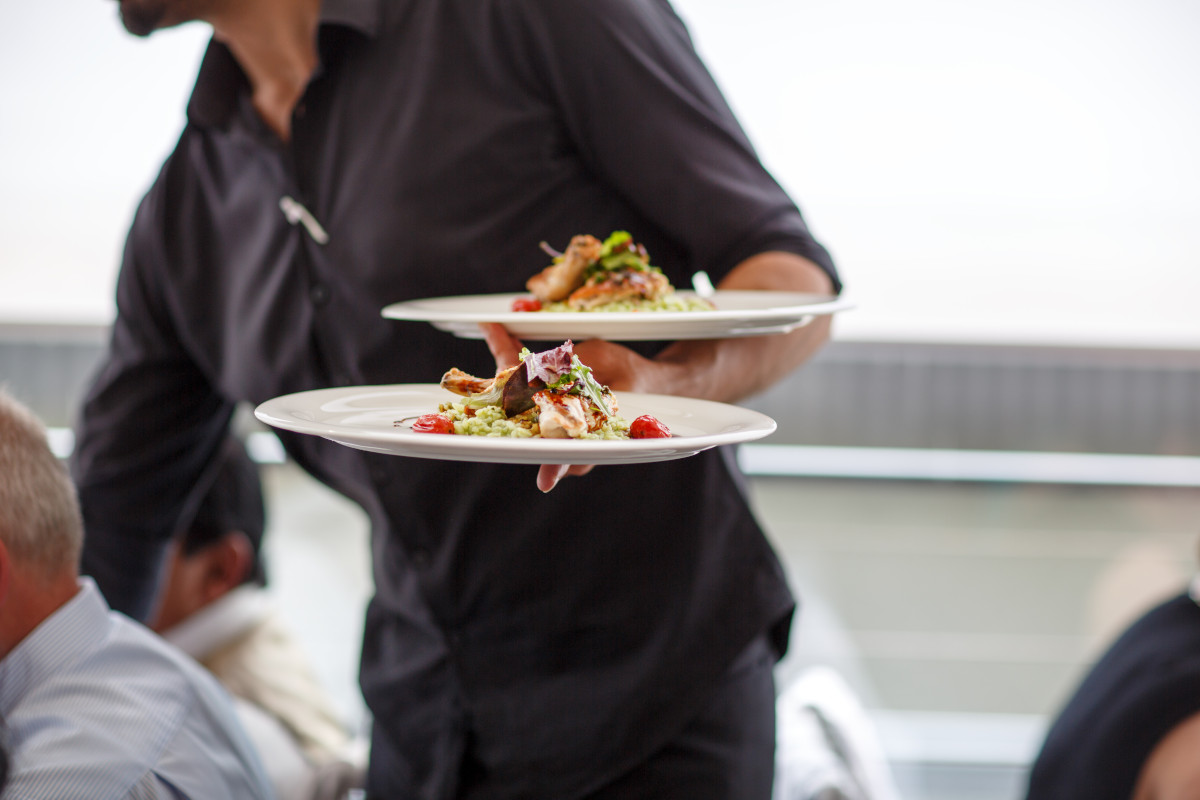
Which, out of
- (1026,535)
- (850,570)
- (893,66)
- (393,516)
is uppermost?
(893,66)

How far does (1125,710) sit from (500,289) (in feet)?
3.90

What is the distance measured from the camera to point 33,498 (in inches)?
41.9

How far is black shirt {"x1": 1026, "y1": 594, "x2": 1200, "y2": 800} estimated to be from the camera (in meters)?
1.42

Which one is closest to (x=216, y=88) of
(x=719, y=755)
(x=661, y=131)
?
(x=661, y=131)

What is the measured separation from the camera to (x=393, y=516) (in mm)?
1260

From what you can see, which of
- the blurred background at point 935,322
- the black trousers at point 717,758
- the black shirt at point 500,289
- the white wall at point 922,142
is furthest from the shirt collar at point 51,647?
the white wall at point 922,142

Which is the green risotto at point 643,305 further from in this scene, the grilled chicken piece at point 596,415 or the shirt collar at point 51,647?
the shirt collar at point 51,647

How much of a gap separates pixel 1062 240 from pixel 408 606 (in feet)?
9.16

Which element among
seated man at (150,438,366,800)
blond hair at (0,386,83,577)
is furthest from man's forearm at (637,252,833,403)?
seated man at (150,438,366,800)

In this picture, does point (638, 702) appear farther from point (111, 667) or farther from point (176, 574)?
point (176, 574)

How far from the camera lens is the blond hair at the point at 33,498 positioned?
105 centimetres

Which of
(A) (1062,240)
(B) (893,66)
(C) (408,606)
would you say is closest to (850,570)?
(A) (1062,240)

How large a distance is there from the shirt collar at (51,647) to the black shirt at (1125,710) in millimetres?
1494

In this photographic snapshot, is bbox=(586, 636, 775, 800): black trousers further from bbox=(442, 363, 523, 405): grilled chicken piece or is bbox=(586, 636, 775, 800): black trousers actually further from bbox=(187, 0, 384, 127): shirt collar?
bbox=(187, 0, 384, 127): shirt collar
